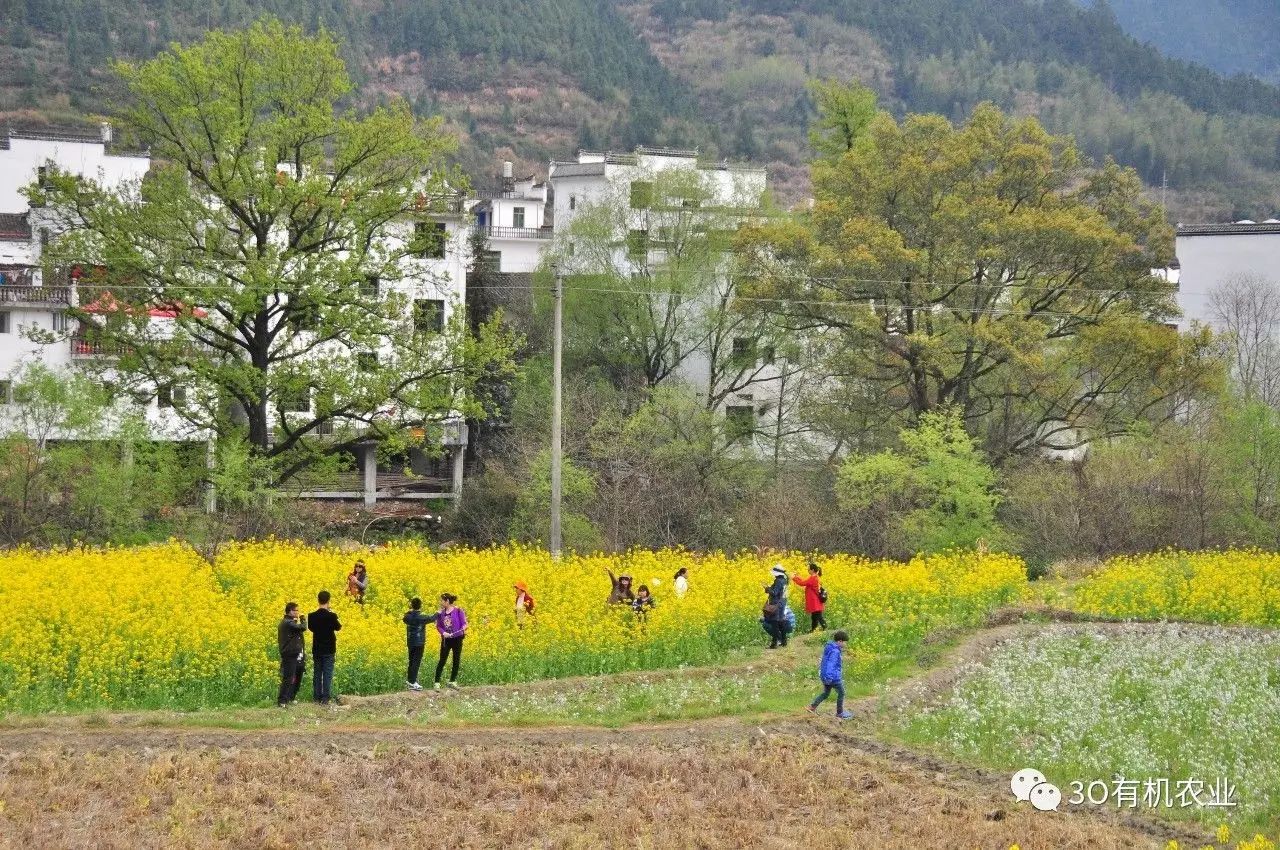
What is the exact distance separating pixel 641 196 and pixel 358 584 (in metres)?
32.0

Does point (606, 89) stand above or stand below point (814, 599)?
above

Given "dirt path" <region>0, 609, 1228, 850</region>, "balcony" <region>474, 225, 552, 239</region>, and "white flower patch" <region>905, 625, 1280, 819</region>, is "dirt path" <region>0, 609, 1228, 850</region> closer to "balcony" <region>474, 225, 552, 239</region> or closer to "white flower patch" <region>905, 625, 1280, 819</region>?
"white flower patch" <region>905, 625, 1280, 819</region>

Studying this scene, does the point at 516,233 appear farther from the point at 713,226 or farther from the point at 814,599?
the point at 814,599

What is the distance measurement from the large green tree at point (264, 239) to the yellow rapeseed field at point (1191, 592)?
1682 centimetres

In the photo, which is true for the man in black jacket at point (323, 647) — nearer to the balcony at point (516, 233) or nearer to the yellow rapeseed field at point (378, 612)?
the yellow rapeseed field at point (378, 612)

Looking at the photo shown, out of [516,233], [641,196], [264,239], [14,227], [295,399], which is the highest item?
[516,233]

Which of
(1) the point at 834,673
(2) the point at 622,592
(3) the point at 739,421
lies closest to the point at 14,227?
(3) the point at 739,421

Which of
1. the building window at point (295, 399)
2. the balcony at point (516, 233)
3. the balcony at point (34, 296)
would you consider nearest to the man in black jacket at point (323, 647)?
the building window at point (295, 399)

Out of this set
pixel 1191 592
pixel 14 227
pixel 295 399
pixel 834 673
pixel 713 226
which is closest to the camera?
pixel 834 673

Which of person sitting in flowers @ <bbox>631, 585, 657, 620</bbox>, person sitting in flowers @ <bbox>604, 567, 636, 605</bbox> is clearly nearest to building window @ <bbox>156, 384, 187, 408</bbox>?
person sitting in flowers @ <bbox>604, 567, 636, 605</bbox>

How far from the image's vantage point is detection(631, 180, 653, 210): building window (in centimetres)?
5744

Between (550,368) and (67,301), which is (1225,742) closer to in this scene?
(550,368)

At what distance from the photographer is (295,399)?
134ft

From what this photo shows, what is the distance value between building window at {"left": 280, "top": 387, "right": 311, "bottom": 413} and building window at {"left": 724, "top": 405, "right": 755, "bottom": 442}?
47.4 feet
